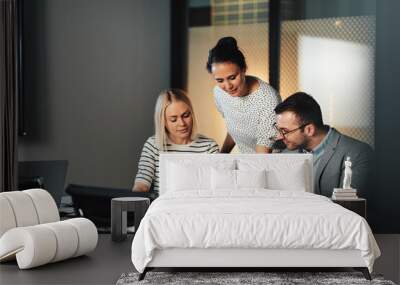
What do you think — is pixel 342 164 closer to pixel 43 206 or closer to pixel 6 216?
pixel 43 206

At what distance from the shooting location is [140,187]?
300 inches

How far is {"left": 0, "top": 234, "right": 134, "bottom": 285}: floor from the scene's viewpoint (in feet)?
16.6

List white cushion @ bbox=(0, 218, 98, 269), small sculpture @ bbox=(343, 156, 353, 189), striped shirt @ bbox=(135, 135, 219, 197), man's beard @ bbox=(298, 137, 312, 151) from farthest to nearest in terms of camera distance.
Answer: striped shirt @ bbox=(135, 135, 219, 197) → man's beard @ bbox=(298, 137, 312, 151) → small sculpture @ bbox=(343, 156, 353, 189) → white cushion @ bbox=(0, 218, 98, 269)

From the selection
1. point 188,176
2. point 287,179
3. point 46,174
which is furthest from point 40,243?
point 287,179

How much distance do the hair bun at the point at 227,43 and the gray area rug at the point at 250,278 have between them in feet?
10.1

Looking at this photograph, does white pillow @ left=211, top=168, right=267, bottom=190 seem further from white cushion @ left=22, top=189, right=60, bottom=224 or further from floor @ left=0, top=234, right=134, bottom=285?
white cushion @ left=22, top=189, right=60, bottom=224

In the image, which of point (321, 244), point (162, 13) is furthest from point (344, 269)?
point (162, 13)

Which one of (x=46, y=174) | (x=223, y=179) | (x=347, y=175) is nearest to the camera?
(x=223, y=179)

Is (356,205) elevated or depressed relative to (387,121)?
depressed

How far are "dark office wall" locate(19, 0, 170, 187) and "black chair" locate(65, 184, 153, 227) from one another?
0.08m

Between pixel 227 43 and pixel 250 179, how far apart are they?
5.54 ft

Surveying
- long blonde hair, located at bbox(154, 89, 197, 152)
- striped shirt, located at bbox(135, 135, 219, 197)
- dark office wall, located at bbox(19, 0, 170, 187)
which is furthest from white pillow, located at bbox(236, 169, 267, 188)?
dark office wall, located at bbox(19, 0, 170, 187)

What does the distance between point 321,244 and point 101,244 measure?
257 cm

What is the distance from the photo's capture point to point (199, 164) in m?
7.18
